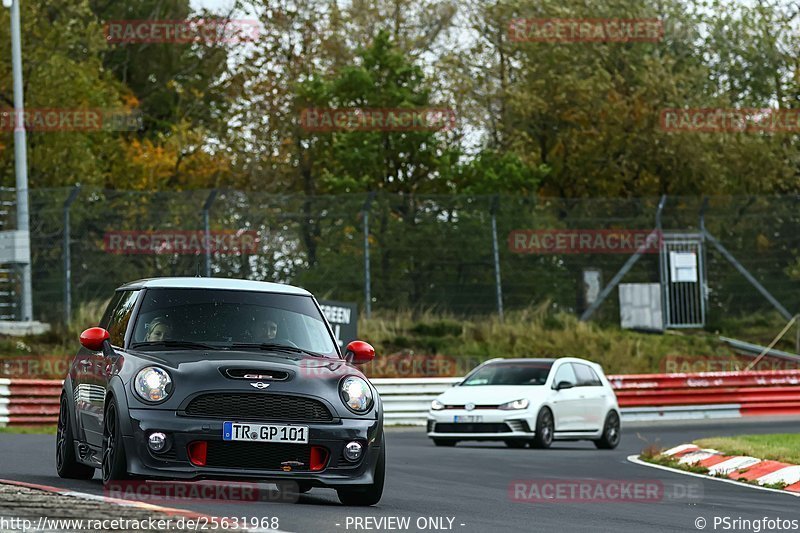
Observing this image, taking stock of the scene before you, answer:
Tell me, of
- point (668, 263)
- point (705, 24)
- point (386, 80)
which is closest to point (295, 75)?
point (386, 80)

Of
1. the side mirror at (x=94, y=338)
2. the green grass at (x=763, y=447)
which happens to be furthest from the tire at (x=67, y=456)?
the green grass at (x=763, y=447)

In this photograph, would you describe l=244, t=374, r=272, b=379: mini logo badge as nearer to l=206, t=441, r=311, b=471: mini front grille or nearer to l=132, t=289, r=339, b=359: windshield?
l=206, t=441, r=311, b=471: mini front grille

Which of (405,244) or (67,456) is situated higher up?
(405,244)

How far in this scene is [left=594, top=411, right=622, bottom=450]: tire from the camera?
24.3m

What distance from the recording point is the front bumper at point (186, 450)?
35.0 ft

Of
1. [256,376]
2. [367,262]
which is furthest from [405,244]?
[256,376]

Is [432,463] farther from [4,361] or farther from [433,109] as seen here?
[433,109]

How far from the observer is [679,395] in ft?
106

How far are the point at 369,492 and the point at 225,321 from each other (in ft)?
5.48

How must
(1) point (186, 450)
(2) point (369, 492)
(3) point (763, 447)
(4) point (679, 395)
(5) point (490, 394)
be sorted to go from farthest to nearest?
(4) point (679, 395) → (5) point (490, 394) → (3) point (763, 447) → (2) point (369, 492) → (1) point (186, 450)

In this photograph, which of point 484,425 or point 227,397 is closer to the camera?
point 227,397

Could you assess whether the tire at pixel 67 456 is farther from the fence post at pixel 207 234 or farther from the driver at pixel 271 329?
the fence post at pixel 207 234

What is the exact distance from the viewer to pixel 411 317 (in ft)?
110

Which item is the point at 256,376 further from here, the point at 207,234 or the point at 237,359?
the point at 207,234
